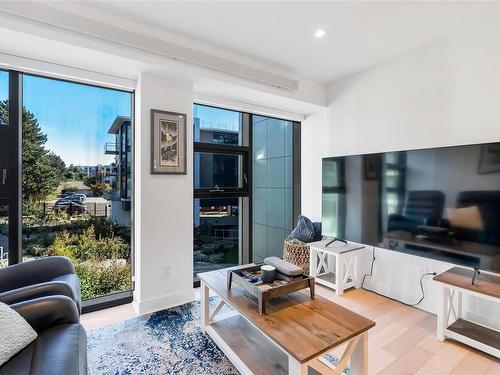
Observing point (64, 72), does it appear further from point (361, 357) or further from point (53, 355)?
point (361, 357)

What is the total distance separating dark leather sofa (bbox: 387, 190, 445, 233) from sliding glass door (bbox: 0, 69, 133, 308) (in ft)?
8.24

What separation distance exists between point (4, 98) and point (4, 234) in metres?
1.09

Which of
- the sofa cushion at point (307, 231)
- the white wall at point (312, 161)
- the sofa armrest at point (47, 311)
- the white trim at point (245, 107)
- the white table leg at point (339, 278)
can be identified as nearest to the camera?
the sofa armrest at point (47, 311)

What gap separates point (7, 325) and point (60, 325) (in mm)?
230

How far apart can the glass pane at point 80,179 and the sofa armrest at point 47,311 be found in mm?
1145

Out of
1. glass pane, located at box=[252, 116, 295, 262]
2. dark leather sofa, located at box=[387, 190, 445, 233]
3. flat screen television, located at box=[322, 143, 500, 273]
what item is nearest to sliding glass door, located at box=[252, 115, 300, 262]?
glass pane, located at box=[252, 116, 295, 262]

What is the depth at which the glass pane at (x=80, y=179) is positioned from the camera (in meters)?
2.29

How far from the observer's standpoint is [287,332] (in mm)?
1344

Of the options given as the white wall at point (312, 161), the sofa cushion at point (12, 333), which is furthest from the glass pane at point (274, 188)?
the sofa cushion at point (12, 333)

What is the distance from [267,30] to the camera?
87.6 inches

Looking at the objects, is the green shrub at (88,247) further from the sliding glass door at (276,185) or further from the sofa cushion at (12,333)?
the sliding glass door at (276,185)

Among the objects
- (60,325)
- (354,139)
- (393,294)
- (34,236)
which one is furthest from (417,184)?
(34,236)

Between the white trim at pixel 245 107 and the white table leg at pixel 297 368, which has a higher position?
the white trim at pixel 245 107

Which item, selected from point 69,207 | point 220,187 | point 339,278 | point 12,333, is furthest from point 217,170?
point 12,333
